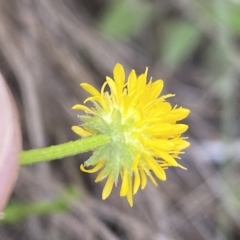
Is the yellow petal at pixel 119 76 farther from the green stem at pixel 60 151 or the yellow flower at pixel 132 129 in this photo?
the green stem at pixel 60 151

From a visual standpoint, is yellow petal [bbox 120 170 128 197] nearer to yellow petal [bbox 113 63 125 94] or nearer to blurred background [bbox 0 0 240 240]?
yellow petal [bbox 113 63 125 94]

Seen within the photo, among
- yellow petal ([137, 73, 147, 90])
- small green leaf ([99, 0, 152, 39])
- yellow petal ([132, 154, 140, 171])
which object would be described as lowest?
yellow petal ([132, 154, 140, 171])

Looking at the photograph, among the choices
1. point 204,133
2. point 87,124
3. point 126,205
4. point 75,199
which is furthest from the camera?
point 204,133

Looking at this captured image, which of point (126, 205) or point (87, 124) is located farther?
point (126, 205)

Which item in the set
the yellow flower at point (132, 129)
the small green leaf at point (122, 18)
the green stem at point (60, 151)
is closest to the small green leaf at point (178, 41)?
the small green leaf at point (122, 18)

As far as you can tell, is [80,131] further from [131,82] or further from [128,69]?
[128,69]

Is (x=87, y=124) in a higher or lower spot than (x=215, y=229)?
lower

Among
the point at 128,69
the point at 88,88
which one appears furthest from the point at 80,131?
the point at 128,69

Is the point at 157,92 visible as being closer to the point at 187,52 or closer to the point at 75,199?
the point at 75,199

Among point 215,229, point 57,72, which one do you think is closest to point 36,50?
point 57,72

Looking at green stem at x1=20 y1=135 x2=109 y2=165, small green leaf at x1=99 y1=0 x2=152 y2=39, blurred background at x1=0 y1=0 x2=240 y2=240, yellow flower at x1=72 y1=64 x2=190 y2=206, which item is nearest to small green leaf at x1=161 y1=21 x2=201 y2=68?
blurred background at x1=0 y1=0 x2=240 y2=240
